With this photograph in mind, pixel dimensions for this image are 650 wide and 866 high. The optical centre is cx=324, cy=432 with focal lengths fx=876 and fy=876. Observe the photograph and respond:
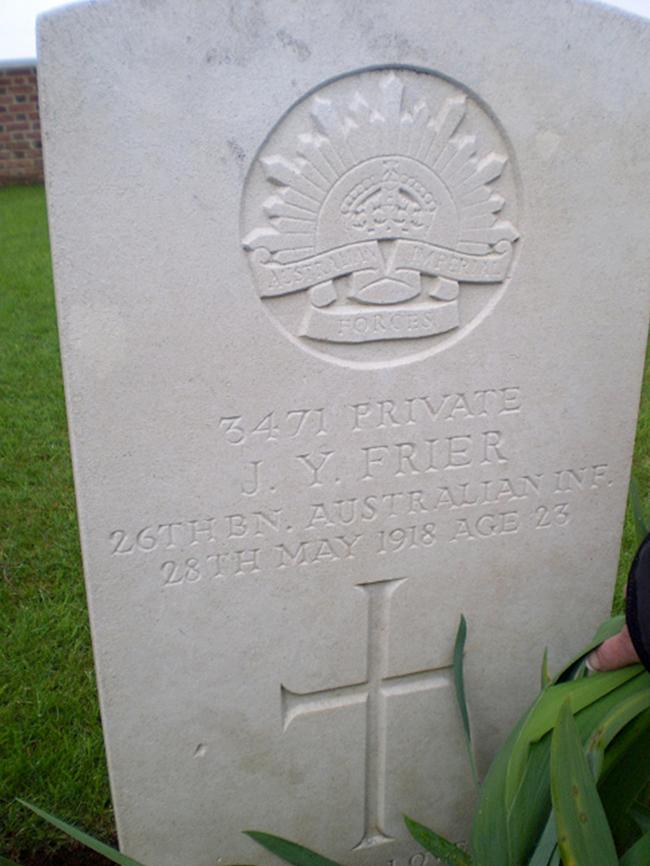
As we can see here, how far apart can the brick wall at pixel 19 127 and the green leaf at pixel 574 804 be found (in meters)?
10.8

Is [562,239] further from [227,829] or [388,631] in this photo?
[227,829]

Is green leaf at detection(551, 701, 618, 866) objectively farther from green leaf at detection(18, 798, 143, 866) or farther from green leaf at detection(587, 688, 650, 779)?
green leaf at detection(18, 798, 143, 866)

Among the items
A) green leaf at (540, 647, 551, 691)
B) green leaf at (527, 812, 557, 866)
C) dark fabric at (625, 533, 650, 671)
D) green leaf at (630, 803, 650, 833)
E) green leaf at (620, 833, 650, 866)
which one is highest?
dark fabric at (625, 533, 650, 671)

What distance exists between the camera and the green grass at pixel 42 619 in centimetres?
216

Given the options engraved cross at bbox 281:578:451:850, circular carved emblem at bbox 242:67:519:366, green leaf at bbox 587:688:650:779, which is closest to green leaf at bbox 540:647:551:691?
engraved cross at bbox 281:578:451:850

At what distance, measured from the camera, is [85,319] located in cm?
141

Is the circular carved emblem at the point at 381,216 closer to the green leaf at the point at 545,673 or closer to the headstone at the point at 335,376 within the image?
the headstone at the point at 335,376

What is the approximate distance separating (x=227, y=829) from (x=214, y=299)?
3.79 ft

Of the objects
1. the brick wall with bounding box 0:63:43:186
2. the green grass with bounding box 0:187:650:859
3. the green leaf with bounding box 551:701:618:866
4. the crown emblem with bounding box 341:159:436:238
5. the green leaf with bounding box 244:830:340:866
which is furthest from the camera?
the brick wall with bounding box 0:63:43:186

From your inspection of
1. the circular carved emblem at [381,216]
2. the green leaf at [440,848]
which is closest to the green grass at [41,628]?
the green leaf at [440,848]

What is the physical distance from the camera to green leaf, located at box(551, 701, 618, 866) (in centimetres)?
125

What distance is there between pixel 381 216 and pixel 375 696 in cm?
103

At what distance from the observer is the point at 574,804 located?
4.16ft

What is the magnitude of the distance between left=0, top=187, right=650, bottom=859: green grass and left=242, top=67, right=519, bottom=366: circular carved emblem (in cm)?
138
